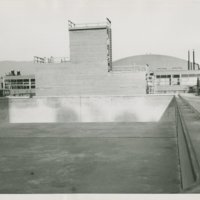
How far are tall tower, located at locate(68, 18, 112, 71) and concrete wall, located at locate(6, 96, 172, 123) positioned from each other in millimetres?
11278

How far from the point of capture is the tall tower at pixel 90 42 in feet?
83.9

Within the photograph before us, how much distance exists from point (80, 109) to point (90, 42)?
1186cm

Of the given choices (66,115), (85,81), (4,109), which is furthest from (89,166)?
(85,81)

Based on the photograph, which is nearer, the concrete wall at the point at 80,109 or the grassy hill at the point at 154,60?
the concrete wall at the point at 80,109

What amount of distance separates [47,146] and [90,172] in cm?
283

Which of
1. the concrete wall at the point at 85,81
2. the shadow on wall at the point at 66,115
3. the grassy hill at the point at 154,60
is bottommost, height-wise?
the shadow on wall at the point at 66,115

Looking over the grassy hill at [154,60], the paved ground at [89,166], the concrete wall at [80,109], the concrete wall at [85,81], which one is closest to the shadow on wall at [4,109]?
the concrete wall at [80,109]

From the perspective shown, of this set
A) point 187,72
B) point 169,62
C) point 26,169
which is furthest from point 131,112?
point 169,62

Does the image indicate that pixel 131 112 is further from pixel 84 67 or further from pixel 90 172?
pixel 84 67

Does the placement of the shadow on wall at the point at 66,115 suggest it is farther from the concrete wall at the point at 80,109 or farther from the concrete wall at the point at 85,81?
the concrete wall at the point at 85,81

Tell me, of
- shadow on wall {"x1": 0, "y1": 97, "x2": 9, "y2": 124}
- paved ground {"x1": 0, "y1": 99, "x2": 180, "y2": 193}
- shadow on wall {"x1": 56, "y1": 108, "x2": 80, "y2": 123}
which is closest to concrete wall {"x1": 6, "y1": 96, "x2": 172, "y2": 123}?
shadow on wall {"x1": 56, "y1": 108, "x2": 80, "y2": 123}

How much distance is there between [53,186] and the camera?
4.13 metres

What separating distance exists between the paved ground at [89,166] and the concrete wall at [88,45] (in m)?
18.2

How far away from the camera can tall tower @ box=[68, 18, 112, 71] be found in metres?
25.6
